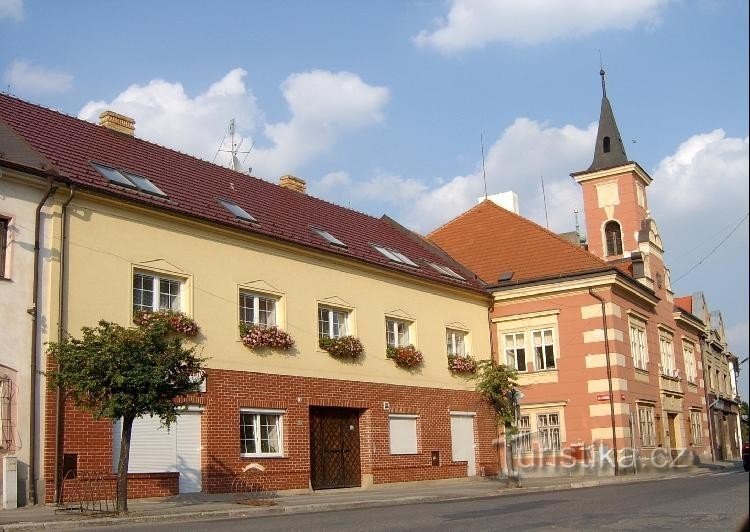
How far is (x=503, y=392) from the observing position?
26672mm

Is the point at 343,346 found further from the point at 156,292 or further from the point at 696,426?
the point at 696,426

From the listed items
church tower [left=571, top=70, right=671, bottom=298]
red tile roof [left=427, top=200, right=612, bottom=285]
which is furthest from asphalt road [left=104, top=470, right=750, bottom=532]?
church tower [left=571, top=70, right=671, bottom=298]

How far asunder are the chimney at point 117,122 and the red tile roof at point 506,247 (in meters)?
14.7

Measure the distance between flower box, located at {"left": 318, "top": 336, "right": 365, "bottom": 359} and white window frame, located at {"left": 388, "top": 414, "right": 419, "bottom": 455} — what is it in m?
2.50

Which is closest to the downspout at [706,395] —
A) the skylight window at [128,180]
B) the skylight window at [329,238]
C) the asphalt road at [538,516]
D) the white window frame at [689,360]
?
the white window frame at [689,360]

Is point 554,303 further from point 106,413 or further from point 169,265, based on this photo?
point 106,413

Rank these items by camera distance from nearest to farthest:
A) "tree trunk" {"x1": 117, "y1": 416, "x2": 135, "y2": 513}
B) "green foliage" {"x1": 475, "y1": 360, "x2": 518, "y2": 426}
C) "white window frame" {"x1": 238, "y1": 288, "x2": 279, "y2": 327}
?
"tree trunk" {"x1": 117, "y1": 416, "x2": 135, "y2": 513} < "white window frame" {"x1": 238, "y1": 288, "x2": 279, "y2": 327} < "green foliage" {"x1": 475, "y1": 360, "x2": 518, "y2": 426}

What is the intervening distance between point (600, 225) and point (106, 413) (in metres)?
28.4

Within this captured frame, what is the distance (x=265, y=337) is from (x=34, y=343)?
21.1ft

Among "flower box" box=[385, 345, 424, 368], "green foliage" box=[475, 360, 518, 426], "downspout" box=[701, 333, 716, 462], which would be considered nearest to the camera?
"green foliage" box=[475, 360, 518, 426]

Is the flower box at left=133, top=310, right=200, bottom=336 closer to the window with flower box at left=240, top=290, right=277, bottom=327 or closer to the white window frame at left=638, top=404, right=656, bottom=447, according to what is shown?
the window with flower box at left=240, top=290, right=277, bottom=327

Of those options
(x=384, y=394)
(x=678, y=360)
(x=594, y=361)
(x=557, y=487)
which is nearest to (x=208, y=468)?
(x=384, y=394)

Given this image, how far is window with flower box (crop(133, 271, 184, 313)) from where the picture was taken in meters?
19.9

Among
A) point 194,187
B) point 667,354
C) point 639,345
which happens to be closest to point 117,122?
point 194,187
